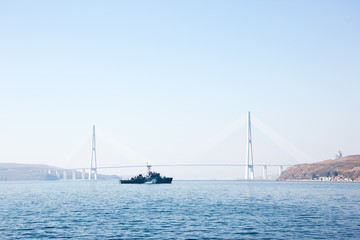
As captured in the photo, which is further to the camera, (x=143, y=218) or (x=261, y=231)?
(x=143, y=218)

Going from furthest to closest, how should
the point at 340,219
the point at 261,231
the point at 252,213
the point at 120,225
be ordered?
the point at 252,213
the point at 340,219
the point at 120,225
the point at 261,231

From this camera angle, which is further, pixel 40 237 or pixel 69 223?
pixel 69 223

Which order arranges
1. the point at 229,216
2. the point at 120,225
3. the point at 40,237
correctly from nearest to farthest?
1. the point at 40,237
2. the point at 120,225
3. the point at 229,216

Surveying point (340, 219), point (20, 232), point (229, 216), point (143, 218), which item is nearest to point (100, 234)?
point (20, 232)

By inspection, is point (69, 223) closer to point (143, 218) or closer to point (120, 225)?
point (120, 225)

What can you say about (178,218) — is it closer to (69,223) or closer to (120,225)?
(120,225)

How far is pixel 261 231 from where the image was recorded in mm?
33562

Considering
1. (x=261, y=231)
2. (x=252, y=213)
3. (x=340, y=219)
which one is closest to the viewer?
(x=261, y=231)

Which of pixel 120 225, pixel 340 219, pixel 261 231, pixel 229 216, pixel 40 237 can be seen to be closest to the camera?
pixel 40 237

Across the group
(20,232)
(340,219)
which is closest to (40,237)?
(20,232)

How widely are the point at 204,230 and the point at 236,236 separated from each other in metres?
3.89

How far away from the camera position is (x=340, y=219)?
4084 centimetres

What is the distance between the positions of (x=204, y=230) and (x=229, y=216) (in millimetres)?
10389

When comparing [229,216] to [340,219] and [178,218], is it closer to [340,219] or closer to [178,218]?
[178,218]
